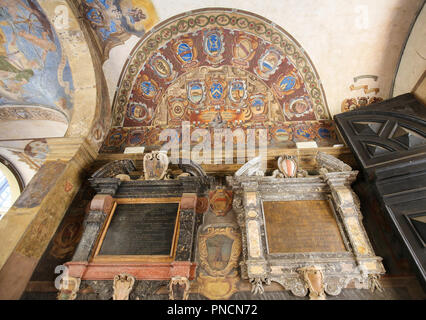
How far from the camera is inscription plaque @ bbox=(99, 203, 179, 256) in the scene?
4.25 meters

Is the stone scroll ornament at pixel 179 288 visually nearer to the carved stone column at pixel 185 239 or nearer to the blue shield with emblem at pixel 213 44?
the carved stone column at pixel 185 239

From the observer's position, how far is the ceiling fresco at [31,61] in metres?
5.67

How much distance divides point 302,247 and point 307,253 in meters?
0.12

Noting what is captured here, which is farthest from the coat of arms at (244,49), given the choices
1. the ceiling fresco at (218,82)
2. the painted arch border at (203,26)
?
the painted arch border at (203,26)

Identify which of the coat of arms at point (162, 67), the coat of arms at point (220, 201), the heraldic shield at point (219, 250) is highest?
the coat of arms at point (162, 67)

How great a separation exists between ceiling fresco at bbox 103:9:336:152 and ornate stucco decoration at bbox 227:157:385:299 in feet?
5.42

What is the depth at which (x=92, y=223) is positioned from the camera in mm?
4504

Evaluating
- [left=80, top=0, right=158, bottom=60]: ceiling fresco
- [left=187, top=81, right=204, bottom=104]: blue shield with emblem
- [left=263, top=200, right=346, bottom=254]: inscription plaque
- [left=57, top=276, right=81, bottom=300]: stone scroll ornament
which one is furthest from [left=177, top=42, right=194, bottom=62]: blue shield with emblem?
[left=57, top=276, right=81, bottom=300]: stone scroll ornament

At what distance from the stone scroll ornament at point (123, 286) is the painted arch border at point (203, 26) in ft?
12.8

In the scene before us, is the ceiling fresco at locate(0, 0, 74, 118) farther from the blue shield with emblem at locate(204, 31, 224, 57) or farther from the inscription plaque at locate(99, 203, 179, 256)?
the inscription plaque at locate(99, 203, 179, 256)

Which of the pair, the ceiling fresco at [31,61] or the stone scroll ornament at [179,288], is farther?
the ceiling fresco at [31,61]

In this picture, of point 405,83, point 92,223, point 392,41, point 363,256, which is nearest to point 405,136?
point 405,83

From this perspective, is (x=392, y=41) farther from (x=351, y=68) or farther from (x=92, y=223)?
(x=92, y=223)
